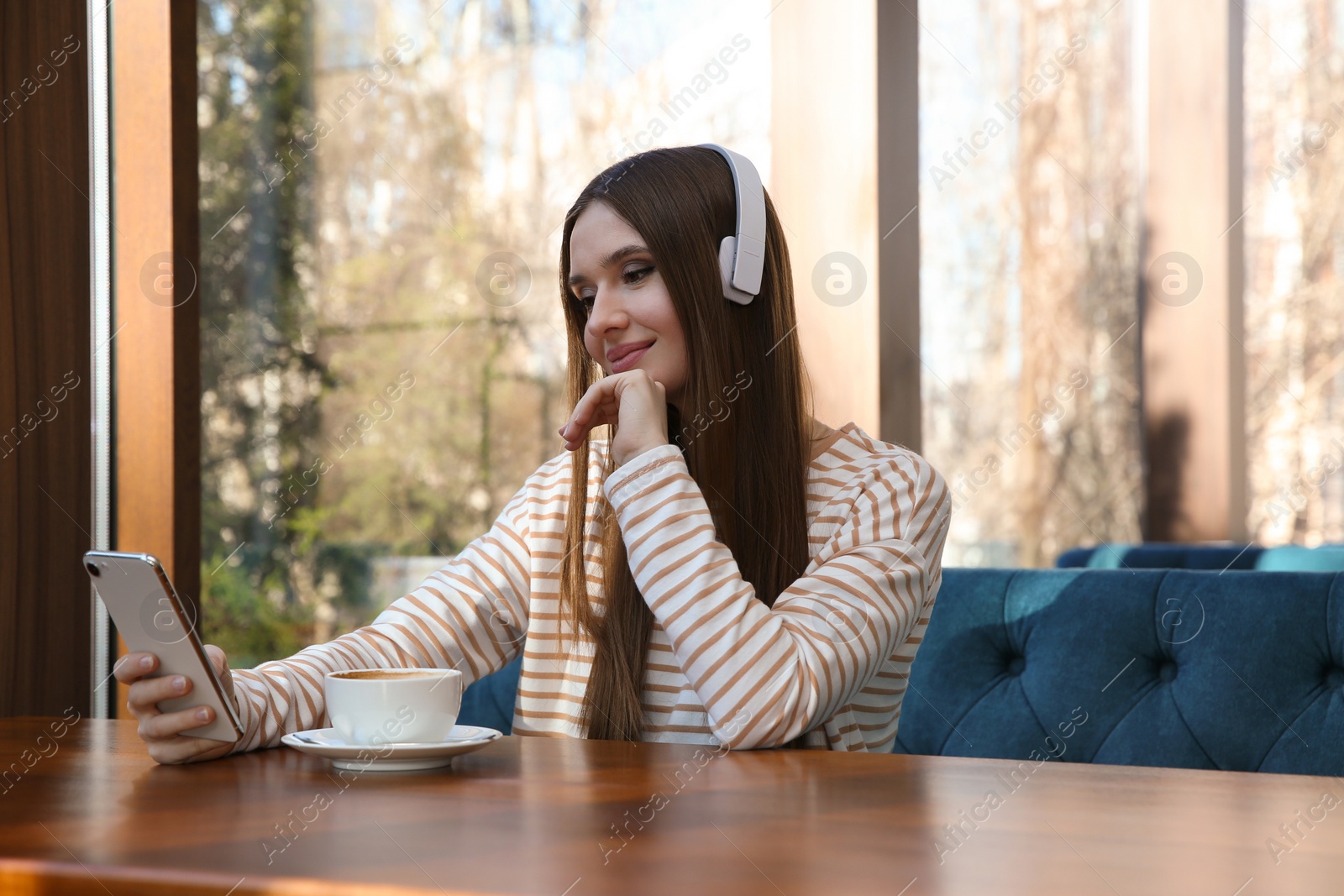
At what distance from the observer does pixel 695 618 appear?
108cm

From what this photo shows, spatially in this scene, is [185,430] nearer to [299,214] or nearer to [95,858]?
[95,858]

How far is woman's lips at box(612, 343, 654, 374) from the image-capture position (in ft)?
4.50

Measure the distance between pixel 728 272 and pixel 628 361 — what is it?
16 cm

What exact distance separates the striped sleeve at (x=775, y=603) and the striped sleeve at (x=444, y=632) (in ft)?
1.02

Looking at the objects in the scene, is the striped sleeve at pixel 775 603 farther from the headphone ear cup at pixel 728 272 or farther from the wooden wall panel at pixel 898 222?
the wooden wall panel at pixel 898 222

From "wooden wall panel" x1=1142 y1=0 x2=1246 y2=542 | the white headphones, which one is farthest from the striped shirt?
"wooden wall panel" x1=1142 y1=0 x2=1246 y2=542

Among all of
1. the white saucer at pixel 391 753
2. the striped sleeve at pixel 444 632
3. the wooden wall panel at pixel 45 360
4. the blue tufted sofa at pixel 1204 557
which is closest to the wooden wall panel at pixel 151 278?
the wooden wall panel at pixel 45 360

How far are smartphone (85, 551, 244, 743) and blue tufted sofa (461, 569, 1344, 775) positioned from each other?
0.92m

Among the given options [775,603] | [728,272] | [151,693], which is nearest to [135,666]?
[151,693]

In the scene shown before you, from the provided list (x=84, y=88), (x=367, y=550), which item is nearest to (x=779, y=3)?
(x=84, y=88)

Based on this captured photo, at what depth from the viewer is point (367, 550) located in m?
3.36

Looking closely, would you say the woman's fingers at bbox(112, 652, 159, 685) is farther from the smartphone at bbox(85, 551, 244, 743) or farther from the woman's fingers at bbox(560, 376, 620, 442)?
the woman's fingers at bbox(560, 376, 620, 442)

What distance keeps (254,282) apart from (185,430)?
1.51m

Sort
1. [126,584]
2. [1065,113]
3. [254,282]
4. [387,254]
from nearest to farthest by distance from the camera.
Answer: [126,584] < [254,282] < [387,254] < [1065,113]
